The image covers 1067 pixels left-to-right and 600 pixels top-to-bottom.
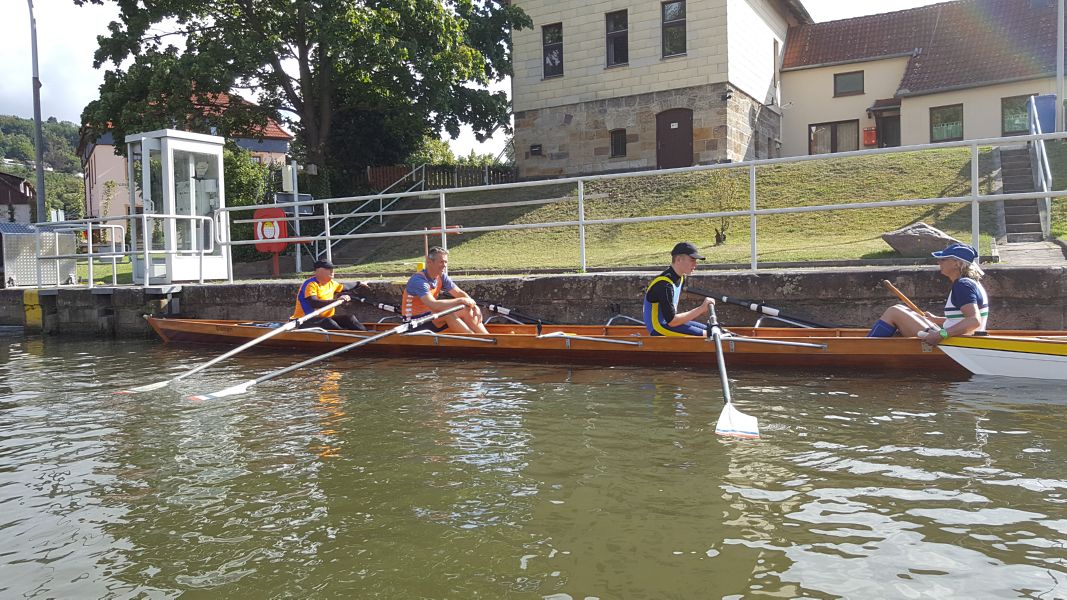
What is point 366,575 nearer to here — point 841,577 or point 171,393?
point 841,577

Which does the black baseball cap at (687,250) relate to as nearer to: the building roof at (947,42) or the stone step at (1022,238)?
the stone step at (1022,238)

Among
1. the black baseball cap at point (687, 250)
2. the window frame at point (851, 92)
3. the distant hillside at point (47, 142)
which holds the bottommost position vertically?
the black baseball cap at point (687, 250)

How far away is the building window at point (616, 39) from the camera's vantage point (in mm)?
24109

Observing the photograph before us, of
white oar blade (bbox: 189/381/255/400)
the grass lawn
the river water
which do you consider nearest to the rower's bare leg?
the river water

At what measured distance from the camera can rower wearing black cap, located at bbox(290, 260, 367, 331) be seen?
10.5 metres

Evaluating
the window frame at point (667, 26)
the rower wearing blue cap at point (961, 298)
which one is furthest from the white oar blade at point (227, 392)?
the window frame at point (667, 26)

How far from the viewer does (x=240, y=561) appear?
12.4 feet

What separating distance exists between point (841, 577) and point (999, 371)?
15.2 ft

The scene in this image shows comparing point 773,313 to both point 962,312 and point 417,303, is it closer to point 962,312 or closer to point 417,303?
point 962,312

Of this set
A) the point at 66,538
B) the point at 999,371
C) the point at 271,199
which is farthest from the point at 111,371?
the point at 271,199

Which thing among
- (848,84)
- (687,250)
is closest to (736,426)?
(687,250)

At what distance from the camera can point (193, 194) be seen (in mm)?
13938

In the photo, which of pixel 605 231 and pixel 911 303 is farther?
pixel 605 231

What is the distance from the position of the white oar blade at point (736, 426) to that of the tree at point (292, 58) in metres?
15.5
